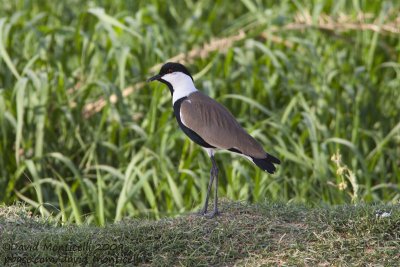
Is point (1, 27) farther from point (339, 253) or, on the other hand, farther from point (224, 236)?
point (339, 253)

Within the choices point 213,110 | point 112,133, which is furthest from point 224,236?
point 112,133

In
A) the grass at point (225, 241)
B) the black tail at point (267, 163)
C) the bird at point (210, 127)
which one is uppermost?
the bird at point (210, 127)

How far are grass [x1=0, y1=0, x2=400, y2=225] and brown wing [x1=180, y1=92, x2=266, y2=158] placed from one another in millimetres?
863

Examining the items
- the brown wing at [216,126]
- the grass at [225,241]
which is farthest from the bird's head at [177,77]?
the grass at [225,241]

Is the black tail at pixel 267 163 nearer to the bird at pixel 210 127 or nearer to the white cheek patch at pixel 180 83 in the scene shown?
the bird at pixel 210 127

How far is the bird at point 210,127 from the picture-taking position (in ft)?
12.9

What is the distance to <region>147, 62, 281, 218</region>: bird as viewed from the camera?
3.94 meters

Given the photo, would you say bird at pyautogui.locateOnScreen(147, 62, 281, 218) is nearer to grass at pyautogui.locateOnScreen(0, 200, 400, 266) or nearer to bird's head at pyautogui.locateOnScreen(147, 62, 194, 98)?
bird's head at pyautogui.locateOnScreen(147, 62, 194, 98)

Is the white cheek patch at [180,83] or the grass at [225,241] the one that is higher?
the white cheek patch at [180,83]

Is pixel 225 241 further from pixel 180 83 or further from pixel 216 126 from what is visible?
pixel 180 83

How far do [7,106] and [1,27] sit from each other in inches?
27.1

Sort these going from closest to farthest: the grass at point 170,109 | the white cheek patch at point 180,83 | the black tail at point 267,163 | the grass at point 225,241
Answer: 1. the grass at point 225,241
2. the black tail at point 267,163
3. the white cheek patch at point 180,83
4. the grass at point 170,109

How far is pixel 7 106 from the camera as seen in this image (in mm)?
5410

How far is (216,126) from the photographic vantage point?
Answer: 404cm
